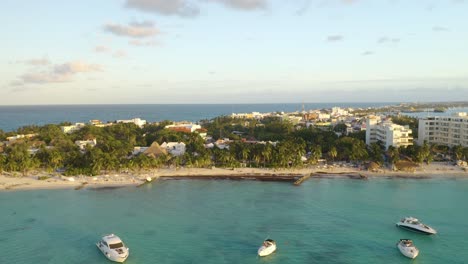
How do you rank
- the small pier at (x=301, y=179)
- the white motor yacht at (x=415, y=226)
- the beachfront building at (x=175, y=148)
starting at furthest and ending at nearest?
the beachfront building at (x=175, y=148)
the small pier at (x=301, y=179)
the white motor yacht at (x=415, y=226)

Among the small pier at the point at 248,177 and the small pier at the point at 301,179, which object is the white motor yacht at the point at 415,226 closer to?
the small pier at the point at 301,179

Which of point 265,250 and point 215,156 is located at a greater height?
point 215,156

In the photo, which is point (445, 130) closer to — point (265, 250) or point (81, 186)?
point (265, 250)

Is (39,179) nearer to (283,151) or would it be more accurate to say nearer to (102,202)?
(102,202)

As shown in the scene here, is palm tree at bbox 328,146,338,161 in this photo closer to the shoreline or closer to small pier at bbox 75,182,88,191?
the shoreline

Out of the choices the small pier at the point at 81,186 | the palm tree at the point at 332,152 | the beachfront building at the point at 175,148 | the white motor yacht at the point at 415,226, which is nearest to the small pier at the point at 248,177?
the small pier at the point at 81,186

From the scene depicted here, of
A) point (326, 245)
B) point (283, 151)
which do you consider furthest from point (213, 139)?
point (326, 245)

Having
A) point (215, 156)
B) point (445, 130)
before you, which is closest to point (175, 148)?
point (215, 156)
